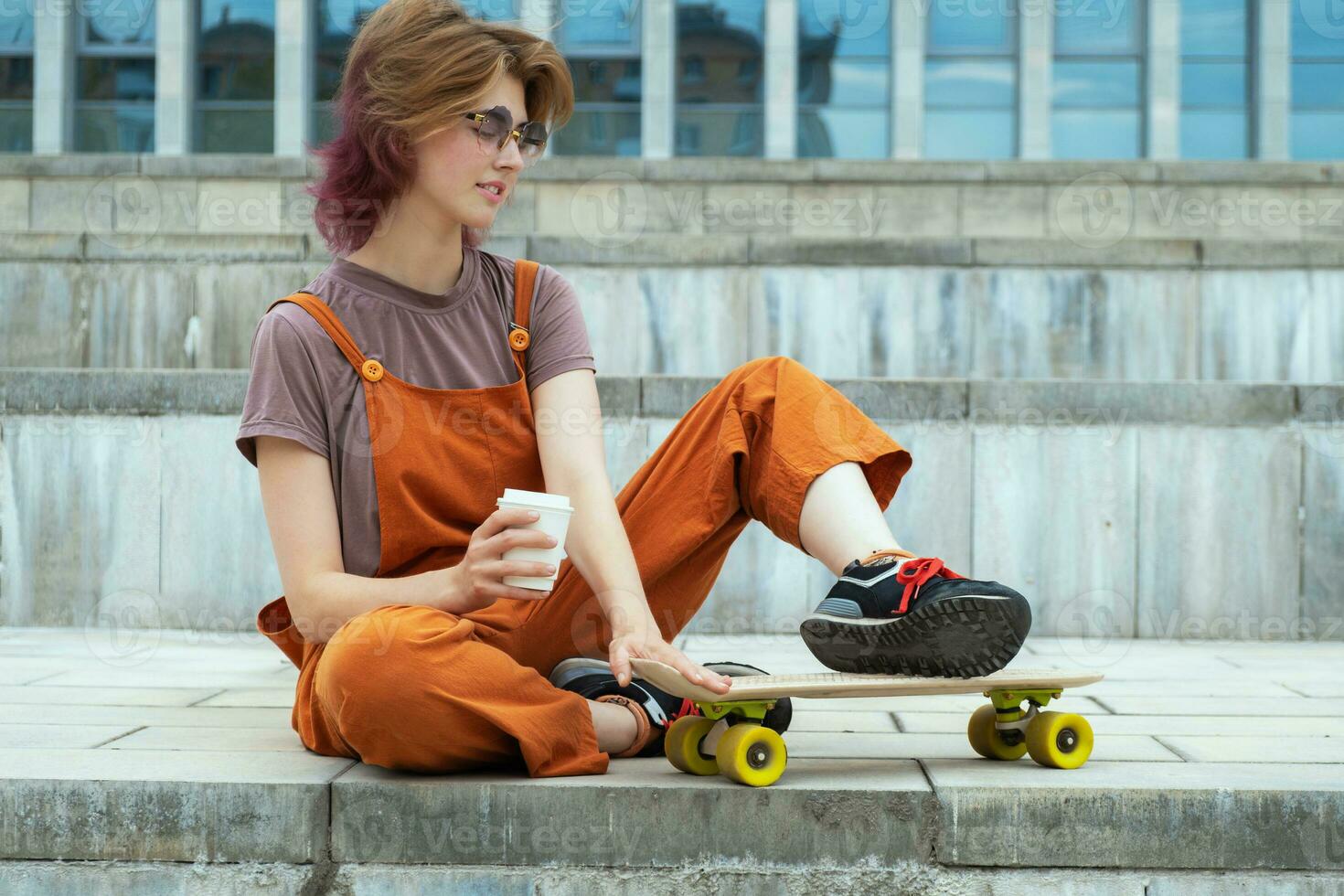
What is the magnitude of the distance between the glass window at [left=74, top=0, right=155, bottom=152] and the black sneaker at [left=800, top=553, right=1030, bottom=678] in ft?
58.8

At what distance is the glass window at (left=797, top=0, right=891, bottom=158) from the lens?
1780 cm

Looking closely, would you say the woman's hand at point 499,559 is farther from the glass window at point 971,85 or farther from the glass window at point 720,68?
the glass window at point 971,85

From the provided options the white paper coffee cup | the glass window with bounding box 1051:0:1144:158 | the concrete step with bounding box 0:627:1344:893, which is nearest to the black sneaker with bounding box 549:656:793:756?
the concrete step with bounding box 0:627:1344:893

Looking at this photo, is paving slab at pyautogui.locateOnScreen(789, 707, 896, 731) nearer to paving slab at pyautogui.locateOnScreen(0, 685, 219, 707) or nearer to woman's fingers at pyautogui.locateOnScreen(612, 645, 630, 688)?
woman's fingers at pyautogui.locateOnScreen(612, 645, 630, 688)

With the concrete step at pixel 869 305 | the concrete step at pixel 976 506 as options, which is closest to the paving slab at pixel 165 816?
the concrete step at pixel 976 506

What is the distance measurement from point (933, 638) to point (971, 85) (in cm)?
1691

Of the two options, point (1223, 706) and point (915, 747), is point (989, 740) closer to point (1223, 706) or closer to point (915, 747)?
point (915, 747)

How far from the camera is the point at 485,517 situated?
2580 millimetres

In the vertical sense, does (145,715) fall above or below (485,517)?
below

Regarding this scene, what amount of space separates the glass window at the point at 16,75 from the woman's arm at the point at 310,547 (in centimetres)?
1811

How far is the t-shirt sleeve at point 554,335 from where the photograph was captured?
2668 millimetres

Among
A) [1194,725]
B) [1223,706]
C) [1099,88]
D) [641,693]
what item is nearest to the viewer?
[641,693]

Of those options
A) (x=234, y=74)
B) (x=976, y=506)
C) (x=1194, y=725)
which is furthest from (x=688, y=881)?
(x=234, y=74)

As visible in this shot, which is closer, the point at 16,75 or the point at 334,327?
the point at 334,327
